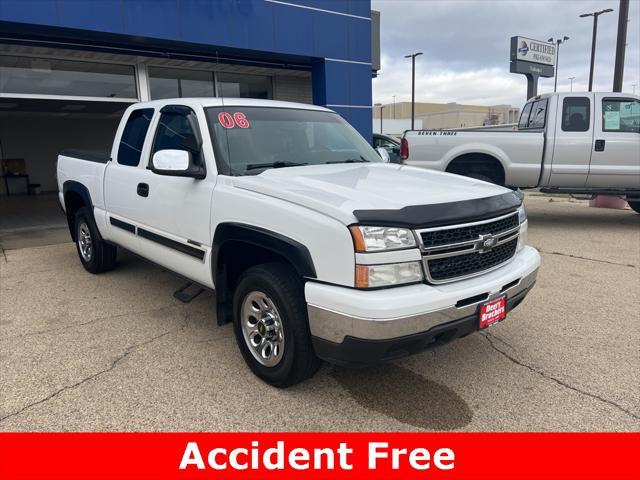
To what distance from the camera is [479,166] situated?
29.1 ft

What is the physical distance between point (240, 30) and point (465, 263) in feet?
28.3

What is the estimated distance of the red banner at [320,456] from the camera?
2.39 metres

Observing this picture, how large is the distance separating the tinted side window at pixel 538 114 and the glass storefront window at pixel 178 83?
290 inches

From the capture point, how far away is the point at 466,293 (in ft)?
8.74

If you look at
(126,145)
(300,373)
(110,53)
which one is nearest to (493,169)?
(126,145)

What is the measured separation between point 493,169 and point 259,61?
5.85 meters

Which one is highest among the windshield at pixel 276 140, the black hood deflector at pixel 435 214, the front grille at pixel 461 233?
the windshield at pixel 276 140

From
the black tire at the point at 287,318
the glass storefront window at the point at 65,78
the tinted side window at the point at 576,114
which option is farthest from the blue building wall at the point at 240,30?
the black tire at the point at 287,318

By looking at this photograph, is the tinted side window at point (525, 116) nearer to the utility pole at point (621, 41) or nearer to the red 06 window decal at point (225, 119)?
the red 06 window decal at point (225, 119)

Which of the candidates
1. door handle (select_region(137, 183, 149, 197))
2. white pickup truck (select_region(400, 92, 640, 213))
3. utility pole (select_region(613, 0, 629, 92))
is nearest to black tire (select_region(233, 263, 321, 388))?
door handle (select_region(137, 183, 149, 197))

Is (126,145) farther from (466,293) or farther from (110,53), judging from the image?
(110,53)

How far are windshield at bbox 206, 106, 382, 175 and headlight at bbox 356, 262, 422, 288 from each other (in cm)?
128

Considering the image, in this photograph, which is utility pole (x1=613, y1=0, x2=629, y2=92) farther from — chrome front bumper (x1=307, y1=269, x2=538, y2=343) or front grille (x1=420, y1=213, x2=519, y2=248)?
chrome front bumper (x1=307, y1=269, x2=538, y2=343)

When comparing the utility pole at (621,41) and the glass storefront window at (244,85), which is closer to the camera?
the glass storefront window at (244,85)
